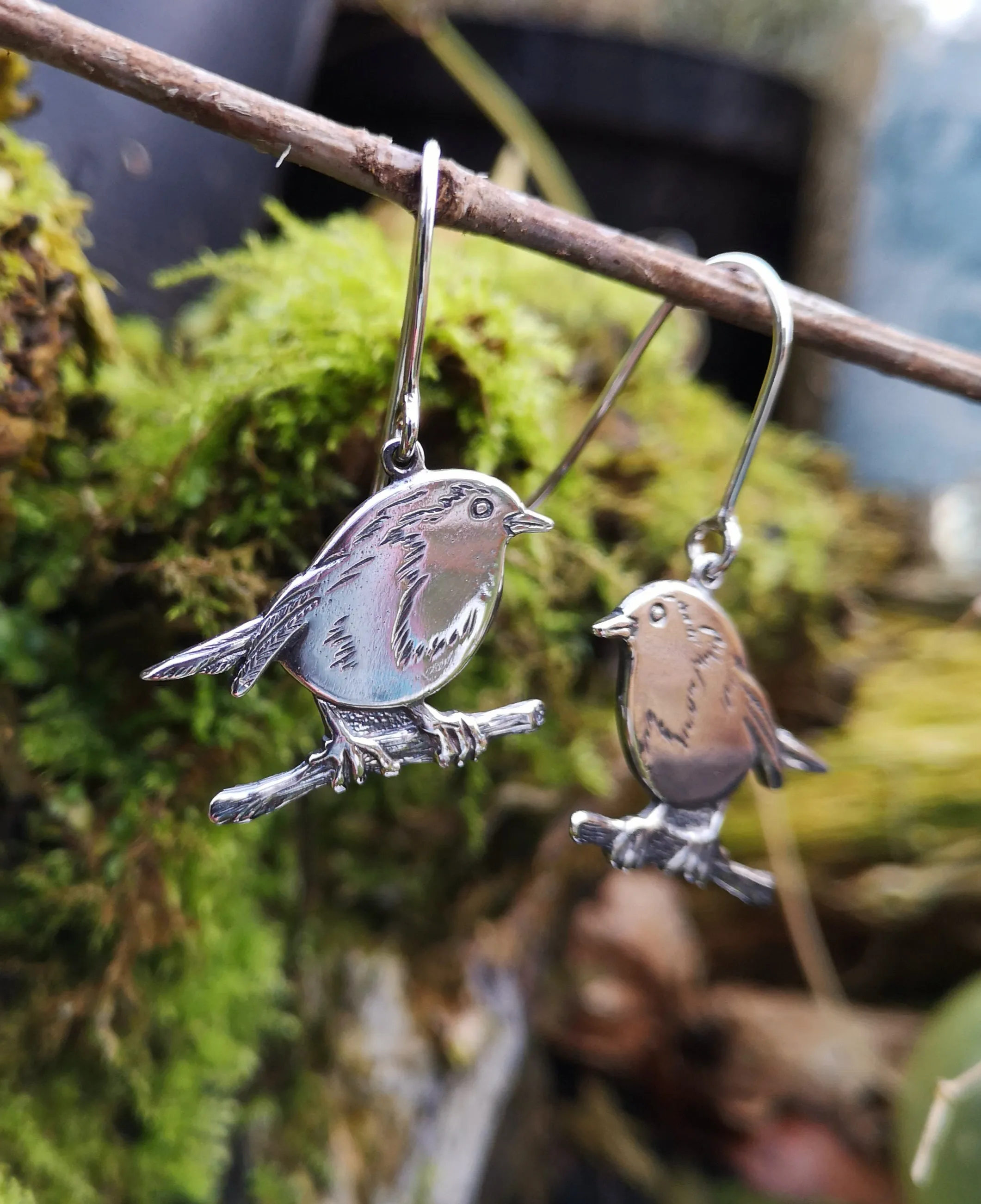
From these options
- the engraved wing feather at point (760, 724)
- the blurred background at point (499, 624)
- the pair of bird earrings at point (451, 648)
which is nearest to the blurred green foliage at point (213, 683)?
the blurred background at point (499, 624)

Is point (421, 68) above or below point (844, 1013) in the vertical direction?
above

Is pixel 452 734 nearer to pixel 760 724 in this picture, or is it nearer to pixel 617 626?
pixel 617 626

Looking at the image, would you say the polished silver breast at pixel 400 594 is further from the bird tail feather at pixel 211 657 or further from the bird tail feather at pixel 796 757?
the bird tail feather at pixel 796 757

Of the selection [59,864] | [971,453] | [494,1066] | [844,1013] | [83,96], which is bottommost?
[844,1013]

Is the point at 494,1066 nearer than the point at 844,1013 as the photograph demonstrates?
Yes

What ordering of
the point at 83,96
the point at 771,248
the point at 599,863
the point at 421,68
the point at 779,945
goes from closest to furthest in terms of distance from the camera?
the point at 83,96
the point at 599,863
the point at 421,68
the point at 779,945
the point at 771,248

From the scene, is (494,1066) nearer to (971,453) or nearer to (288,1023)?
(288,1023)

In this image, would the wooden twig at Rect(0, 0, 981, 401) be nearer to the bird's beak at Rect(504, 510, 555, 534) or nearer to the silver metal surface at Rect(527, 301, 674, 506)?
the silver metal surface at Rect(527, 301, 674, 506)

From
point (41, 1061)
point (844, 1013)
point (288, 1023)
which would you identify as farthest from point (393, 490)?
point (844, 1013)

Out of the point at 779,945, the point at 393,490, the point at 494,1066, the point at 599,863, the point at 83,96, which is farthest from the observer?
the point at 779,945
